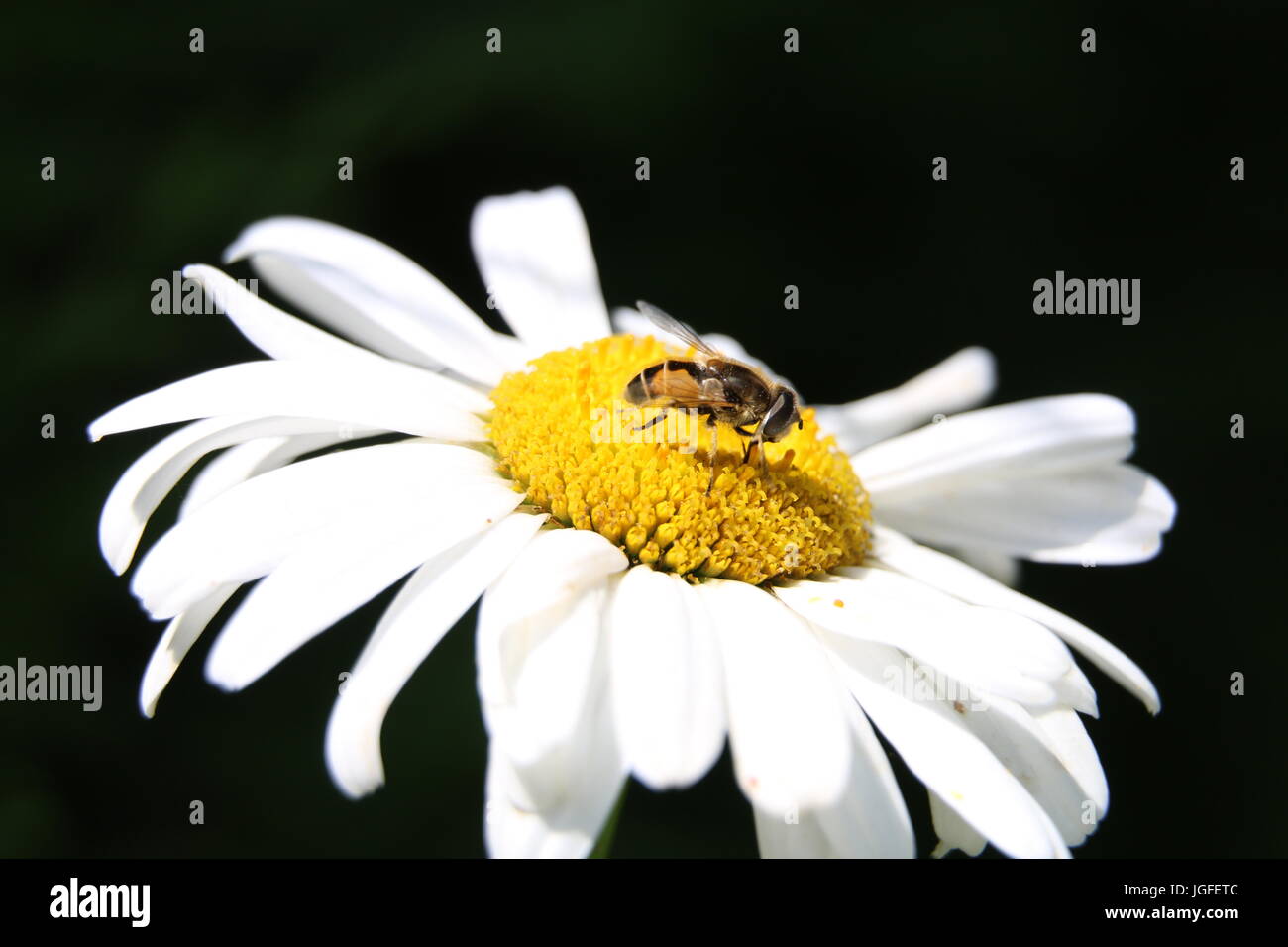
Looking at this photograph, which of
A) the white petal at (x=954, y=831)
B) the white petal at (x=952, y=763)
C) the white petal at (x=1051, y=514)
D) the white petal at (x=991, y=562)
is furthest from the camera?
the white petal at (x=991, y=562)

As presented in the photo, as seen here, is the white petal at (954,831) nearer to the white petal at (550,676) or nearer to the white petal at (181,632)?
the white petal at (550,676)

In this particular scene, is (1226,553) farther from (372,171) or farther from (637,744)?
(637,744)

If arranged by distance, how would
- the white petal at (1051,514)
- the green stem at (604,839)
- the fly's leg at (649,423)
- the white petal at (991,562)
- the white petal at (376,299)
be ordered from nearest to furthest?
Result: the green stem at (604,839) < the fly's leg at (649,423) < the white petal at (376,299) < the white petal at (1051,514) < the white petal at (991,562)

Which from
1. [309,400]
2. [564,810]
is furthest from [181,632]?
[564,810]

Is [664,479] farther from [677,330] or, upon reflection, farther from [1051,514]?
[1051,514]

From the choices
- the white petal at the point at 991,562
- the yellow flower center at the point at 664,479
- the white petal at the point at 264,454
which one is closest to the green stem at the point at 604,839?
the yellow flower center at the point at 664,479
